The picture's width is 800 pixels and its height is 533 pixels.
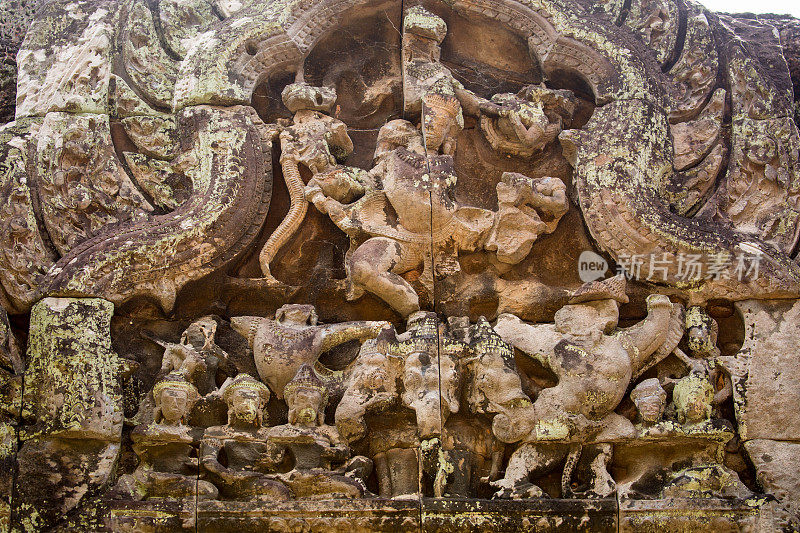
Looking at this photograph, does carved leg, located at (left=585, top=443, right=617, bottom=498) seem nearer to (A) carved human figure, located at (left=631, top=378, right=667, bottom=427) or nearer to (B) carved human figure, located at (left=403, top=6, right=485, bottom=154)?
(A) carved human figure, located at (left=631, top=378, right=667, bottom=427)

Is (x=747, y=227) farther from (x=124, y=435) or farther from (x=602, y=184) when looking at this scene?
(x=124, y=435)

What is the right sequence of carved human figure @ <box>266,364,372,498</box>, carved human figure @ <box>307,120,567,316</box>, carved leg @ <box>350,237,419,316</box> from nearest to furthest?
carved human figure @ <box>266,364,372,498</box>, carved leg @ <box>350,237,419,316</box>, carved human figure @ <box>307,120,567,316</box>

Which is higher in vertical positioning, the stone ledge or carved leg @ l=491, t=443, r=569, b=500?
carved leg @ l=491, t=443, r=569, b=500

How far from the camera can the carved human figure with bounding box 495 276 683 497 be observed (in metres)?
4.38

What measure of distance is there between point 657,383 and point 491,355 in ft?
2.72

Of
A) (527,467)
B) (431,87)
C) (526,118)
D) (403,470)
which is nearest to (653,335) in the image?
(527,467)

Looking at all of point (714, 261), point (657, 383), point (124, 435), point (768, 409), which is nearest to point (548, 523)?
point (657, 383)

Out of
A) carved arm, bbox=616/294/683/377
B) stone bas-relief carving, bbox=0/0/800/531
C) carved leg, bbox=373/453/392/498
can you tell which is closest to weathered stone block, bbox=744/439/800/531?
stone bas-relief carving, bbox=0/0/800/531

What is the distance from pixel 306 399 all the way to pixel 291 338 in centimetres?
40

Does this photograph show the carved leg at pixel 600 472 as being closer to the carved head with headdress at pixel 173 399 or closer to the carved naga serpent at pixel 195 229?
the carved head with headdress at pixel 173 399

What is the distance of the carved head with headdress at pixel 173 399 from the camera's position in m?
4.38

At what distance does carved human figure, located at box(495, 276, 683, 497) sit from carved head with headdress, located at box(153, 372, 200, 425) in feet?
4.99

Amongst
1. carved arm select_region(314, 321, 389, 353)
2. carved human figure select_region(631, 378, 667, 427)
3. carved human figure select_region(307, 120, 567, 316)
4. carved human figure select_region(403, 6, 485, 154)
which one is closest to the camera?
carved human figure select_region(631, 378, 667, 427)

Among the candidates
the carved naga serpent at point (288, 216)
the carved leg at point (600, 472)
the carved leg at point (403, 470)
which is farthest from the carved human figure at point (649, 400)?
the carved naga serpent at point (288, 216)
